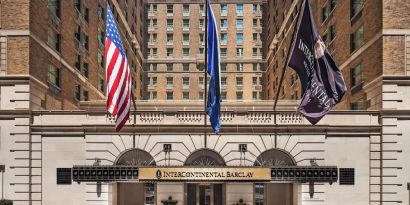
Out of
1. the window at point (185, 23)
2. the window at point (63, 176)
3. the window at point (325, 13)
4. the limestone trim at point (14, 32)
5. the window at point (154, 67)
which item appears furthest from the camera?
the window at point (185, 23)

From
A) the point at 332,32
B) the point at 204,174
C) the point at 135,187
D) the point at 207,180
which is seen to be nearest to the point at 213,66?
the point at 204,174

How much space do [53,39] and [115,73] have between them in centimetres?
1167

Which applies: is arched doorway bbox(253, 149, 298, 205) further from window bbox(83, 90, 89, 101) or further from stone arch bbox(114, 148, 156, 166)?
window bbox(83, 90, 89, 101)

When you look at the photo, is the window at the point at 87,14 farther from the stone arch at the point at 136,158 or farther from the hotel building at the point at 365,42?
the hotel building at the point at 365,42

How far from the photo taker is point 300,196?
2902 cm

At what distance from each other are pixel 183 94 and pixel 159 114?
147 ft

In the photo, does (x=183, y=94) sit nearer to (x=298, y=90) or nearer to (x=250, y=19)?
(x=250, y=19)

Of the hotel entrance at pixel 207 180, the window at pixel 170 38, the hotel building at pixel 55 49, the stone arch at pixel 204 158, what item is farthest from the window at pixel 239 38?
the stone arch at pixel 204 158

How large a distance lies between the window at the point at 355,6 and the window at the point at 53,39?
24.0 m

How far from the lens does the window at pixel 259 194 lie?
112ft

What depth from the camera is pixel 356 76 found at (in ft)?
111

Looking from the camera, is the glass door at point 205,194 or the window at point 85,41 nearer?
the glass door at point 205,194

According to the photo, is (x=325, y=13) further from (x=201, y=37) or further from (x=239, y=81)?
(x=201, y=37)

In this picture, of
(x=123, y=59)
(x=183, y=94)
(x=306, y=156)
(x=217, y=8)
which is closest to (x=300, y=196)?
(x=306, y=156)
